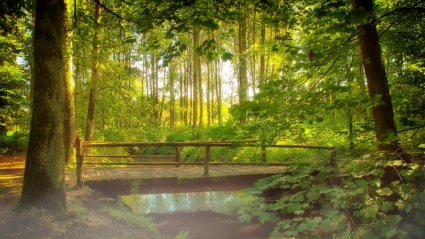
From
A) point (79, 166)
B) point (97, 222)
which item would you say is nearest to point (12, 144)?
point (79, 166)

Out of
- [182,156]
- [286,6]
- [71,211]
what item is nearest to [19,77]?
[182,156]

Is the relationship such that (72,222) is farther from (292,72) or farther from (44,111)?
(292,72)

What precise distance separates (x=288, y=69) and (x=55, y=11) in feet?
14.0

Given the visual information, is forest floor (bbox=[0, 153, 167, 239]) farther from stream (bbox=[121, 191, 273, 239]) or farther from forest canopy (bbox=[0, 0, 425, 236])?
stream (bbox=[121, 191, 273, 239])

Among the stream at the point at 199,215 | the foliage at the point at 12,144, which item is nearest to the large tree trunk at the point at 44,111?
the stream at the point at 199,215

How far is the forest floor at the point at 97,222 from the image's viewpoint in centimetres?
468

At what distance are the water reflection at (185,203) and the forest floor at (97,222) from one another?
73 cm

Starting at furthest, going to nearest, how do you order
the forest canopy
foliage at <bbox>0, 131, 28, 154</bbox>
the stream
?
foliage at <bbox>0, 131, 28, 154</bbox> < the stream < the forest canopy

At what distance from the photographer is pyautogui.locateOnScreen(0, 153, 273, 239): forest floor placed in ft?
15.3

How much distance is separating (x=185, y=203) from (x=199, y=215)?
2.02 m

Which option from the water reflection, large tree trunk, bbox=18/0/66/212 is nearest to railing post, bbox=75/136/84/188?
large tree trunk, bbox=18/0/66/212

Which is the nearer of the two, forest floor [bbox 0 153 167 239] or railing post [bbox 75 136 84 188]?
forest floor [bbox 0 153 167 239]

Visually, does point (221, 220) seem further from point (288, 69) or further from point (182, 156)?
point (182, 156)

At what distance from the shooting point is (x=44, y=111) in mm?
5000
